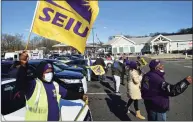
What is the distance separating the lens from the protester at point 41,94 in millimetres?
3549

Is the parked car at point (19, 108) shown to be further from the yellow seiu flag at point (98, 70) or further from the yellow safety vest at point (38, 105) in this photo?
the yellow seiu flag at point (98, 70)

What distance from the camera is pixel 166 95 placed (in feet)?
14.1

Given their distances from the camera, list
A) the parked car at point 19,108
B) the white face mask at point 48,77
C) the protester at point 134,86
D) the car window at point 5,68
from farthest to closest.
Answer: the protester at point 134,86
the car window at point 5,68
the parked car at point 19,108
the white face mask at point 48,77

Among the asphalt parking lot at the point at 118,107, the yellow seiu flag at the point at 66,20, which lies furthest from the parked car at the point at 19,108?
the asphalt parking lot at the point at 118,107

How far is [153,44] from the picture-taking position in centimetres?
6725

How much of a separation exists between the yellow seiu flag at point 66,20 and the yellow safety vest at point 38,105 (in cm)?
112

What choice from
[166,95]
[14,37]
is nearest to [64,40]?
[166,95]

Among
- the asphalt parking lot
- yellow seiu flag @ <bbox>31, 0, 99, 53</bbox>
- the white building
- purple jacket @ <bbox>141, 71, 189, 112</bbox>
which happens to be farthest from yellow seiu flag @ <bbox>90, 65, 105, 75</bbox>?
the white building

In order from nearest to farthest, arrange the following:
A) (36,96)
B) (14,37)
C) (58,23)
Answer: (36,96) → (58,23) → (14,37)

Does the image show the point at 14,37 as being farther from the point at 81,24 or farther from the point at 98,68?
the point at 81,24

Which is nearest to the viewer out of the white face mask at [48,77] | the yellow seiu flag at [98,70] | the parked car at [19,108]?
the white face mask at [48,77]

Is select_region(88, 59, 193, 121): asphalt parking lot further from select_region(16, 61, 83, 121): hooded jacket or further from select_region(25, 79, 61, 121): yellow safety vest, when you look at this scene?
select_region(25, 79, 61, 121): yellow safety vest

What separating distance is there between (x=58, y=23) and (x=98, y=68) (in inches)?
346

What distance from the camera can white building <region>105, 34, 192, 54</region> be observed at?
6719 centimetres
